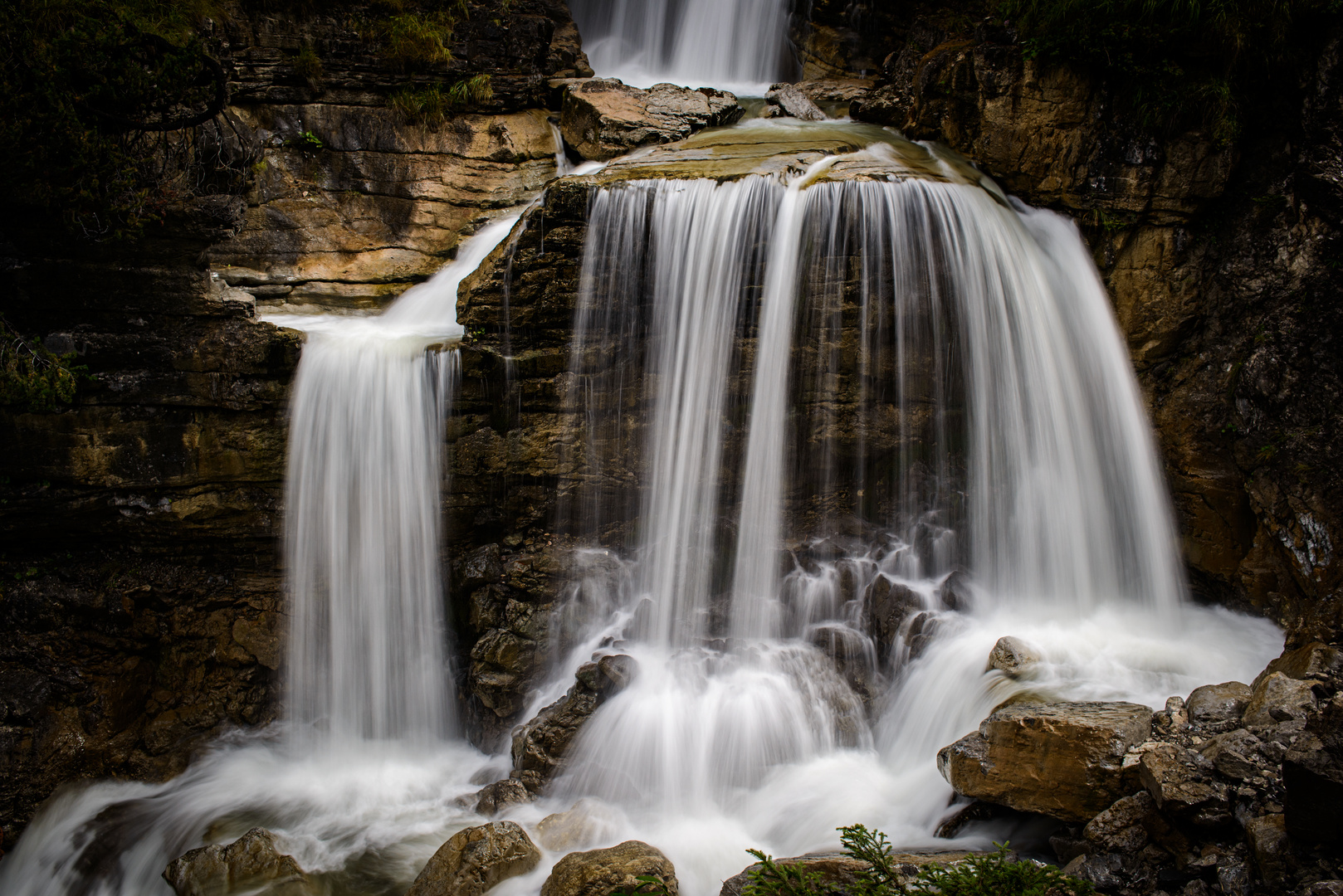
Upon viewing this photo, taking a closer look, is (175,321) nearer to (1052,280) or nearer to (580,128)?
(580,128)

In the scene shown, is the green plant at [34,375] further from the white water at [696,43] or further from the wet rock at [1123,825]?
the white water at [696,43]

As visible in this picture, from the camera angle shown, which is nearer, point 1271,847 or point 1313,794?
point 1313,794

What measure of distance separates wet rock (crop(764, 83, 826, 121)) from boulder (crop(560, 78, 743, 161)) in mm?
660

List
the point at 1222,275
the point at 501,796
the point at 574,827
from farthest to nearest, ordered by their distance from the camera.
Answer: the point at 1222,275 → the point at 501,796 → the point at 574,827

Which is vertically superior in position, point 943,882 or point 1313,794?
point 1313,794

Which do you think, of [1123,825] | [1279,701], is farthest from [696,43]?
[1123,825]

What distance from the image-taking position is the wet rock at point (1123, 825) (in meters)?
4.30

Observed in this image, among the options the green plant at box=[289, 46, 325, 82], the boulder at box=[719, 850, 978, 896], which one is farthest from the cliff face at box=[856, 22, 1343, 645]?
the green plant at box=[289, 46, 325, 82]

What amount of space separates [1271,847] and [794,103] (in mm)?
11115

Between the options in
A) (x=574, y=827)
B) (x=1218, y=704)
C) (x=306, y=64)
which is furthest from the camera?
(x=306, y=64)

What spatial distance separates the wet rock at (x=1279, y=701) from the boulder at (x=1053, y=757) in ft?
1.96

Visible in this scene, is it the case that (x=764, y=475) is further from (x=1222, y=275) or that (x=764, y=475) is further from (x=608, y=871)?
(x=1222, y=275)

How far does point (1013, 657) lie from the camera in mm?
6215

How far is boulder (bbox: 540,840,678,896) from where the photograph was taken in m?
4.77
